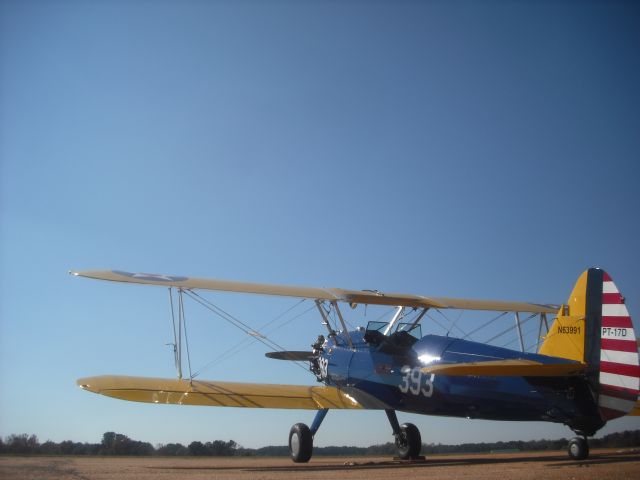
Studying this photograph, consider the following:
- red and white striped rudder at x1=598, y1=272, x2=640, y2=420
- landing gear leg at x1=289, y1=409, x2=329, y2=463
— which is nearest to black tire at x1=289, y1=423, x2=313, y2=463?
landing gear leg at x1=289, y1=409, x2=329, y2=463

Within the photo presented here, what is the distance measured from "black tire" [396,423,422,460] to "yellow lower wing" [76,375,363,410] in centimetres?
104

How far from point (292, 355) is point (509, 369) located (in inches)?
269

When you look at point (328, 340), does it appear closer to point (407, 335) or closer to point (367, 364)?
point (367, 364)

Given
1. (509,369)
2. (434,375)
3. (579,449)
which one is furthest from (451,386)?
(579,449)

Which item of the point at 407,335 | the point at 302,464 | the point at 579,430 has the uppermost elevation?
the point at 407,335

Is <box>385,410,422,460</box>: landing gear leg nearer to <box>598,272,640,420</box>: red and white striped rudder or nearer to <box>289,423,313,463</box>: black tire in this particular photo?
<box>289,423,313,463</box>: black tire

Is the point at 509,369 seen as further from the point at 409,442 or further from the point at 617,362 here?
the point at 409,442

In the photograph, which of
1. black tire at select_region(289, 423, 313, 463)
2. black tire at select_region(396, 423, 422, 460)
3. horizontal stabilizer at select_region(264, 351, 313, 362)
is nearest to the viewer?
black tire at select_region(289, 423, 313, 463)

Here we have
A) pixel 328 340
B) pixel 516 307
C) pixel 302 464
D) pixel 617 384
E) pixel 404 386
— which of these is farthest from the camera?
pixel 516 307

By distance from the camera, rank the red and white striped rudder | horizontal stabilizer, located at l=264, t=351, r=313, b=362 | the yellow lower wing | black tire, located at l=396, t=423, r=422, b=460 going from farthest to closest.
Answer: horizontal stabilizer, located at l=264, t=351, r=313, b=362 < black tire, located at l=396, t=423, r=422, b=460 < the yellow lower wing < the red and white striped rudder

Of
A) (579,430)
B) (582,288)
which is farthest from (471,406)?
(582,288)

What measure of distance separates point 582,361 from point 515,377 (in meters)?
1.02

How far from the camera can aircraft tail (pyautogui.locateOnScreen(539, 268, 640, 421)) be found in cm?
826

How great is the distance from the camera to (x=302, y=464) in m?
11.1
